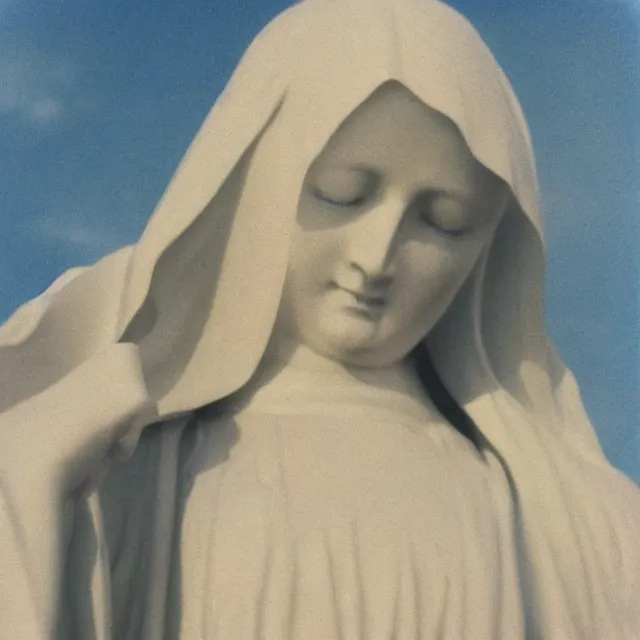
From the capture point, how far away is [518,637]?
1373mm

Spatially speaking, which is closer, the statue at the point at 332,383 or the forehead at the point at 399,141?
the statue at the point at 332,383

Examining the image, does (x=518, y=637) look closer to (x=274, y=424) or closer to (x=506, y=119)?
(x=274, y=424)

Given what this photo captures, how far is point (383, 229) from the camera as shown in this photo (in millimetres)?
1442

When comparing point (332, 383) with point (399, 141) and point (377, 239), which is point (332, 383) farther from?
point (399, 141)

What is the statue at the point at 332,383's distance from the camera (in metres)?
1.33

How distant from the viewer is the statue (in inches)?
52.3

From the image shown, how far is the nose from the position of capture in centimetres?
144

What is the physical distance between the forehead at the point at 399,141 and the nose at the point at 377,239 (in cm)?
4

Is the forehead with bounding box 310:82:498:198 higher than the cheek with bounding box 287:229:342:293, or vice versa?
the forehead with bounding box 310:82:498:198

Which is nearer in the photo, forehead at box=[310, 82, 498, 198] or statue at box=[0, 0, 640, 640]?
statue at box=[0, 0, 640, 640]

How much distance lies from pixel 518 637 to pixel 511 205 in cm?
58

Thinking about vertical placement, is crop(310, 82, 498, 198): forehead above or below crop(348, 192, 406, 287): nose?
above

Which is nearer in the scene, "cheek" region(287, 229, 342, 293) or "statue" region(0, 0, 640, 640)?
"statue" region(0, 0, 640, 640)

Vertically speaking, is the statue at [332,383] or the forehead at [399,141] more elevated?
the forehead at [399,141]
